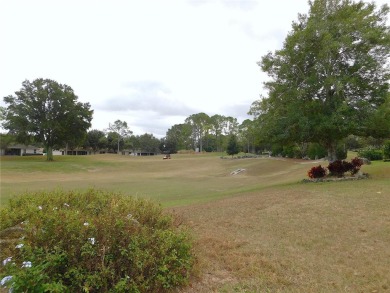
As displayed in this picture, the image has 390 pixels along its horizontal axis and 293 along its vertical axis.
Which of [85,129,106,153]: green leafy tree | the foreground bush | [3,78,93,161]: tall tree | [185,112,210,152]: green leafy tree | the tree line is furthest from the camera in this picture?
[185,112,210,152]: green leafy tree

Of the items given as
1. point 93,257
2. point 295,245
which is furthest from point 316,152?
point 93,257

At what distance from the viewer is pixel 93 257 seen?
11.0 ft

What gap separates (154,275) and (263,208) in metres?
6.15

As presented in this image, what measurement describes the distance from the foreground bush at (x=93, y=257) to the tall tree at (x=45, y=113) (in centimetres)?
4958

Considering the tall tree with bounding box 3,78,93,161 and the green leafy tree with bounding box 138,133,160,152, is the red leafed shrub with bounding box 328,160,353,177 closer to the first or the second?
the tall tree with bounding box 3,78,93,161

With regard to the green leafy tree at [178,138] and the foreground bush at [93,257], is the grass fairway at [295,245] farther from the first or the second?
the green leafy tree at [178,138]

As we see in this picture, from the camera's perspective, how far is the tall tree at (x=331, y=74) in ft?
48.7

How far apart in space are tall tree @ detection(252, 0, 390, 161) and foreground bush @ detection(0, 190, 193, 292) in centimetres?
1269

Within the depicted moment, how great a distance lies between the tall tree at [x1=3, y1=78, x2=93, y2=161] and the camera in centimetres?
4806

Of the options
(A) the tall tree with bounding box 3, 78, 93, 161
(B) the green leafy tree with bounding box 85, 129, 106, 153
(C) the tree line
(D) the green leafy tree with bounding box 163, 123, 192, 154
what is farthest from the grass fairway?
(D) the green leafy tree with bounding box 163, 123, 192, 154

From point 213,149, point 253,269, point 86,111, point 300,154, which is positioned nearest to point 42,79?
point 86,111

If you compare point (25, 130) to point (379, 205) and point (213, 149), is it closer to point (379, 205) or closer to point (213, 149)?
point (379, 205)

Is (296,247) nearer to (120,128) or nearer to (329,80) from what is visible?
(329,80)

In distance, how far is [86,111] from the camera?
52094 millimetres
